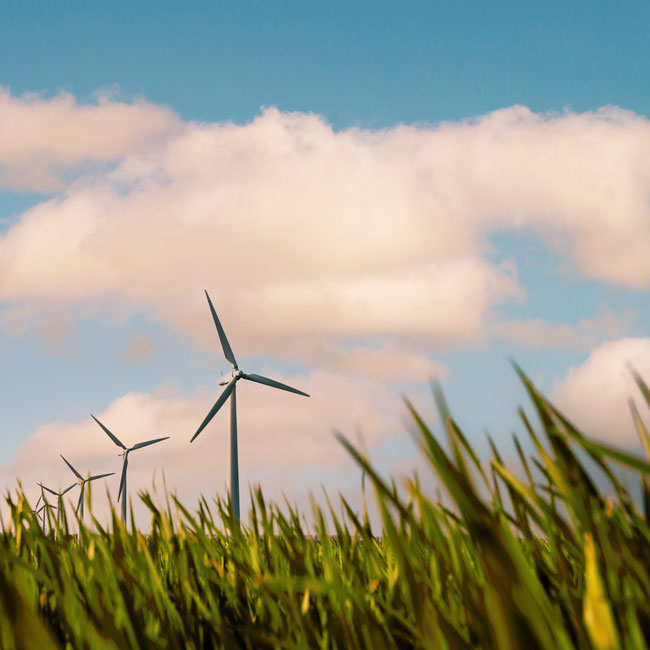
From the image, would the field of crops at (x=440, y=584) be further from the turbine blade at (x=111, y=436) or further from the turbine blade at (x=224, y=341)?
the turbine blade at (x=111, y=436)

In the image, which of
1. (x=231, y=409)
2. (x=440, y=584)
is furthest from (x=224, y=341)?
(x=440, y=584)

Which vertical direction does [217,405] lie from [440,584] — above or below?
above

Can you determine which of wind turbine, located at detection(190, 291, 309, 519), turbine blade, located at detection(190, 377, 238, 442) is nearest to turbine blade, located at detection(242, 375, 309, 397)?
wind turbine, located at detection(190, 291, 309, 519)

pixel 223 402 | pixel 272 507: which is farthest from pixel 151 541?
pixel 223 402

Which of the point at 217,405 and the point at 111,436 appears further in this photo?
the point at 111,436

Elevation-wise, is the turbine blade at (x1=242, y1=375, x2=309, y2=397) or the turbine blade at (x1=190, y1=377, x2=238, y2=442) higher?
the turbine blade at (x1=242, y1=375, x2=309, y2=397)

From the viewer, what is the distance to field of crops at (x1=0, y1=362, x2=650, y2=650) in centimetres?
134

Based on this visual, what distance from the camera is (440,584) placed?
2438 mm

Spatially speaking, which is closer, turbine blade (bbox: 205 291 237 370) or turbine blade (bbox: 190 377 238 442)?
turbine blade (bbox: 190 377 238 442)

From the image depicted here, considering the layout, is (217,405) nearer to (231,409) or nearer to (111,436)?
(231,409)

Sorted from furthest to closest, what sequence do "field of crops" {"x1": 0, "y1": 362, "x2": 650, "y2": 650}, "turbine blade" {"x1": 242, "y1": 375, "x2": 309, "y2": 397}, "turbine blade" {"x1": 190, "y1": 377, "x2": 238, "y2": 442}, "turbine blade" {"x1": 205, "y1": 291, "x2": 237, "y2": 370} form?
1. "turbine blade" {"x1": 242, "y1": 375, "x2": 309, "y2": 397}
2. "turbine blade" {"x1": 205, "y1": 291, "x2": 237, "y2": 370}
3. "turbine blade" {"x1": 190, "y1": 377, "x2": 238, "y2": 442}
4. "field of crops" {"x1": 0, "y1": 362, "x2": 650, "y2": 650}

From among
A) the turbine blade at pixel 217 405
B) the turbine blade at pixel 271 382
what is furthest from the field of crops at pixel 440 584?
the turbine blade at pixel 271 382

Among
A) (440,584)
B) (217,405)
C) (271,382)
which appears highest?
(271,382)

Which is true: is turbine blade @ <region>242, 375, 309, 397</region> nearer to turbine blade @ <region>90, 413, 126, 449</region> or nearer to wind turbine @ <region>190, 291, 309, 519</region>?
wind turbine @ <region>190, 291, 309, 519</region>
